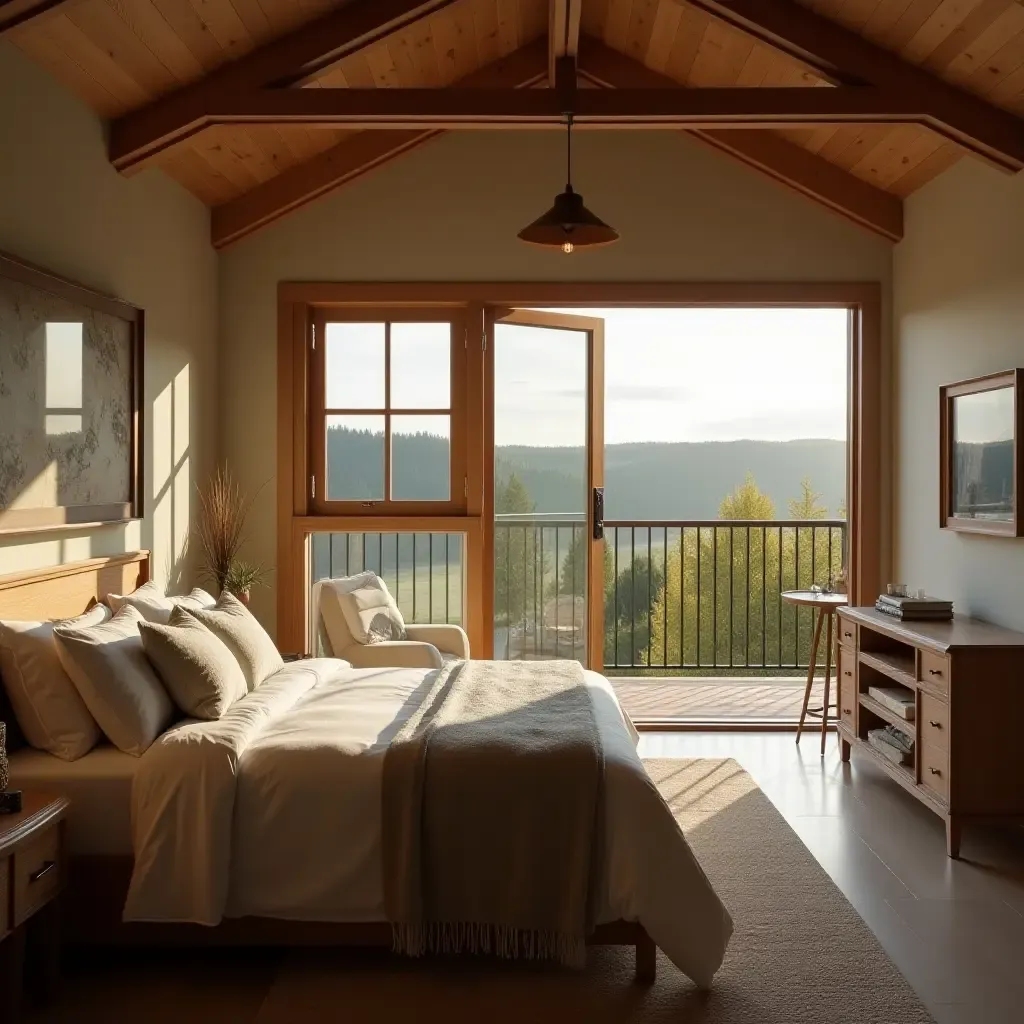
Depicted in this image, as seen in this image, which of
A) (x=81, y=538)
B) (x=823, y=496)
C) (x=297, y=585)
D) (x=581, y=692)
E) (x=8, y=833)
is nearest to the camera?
(x=8, y=833)

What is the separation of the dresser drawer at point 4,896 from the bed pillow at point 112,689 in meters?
0.58

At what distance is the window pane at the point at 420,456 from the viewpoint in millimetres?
5914

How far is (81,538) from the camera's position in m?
4.08

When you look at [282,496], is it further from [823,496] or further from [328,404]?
[823,496]

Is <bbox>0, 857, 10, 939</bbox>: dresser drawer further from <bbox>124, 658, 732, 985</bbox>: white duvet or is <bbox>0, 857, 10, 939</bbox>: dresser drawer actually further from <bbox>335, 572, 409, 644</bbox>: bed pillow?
<bbox>335, 572, 409, 644</bbox>: bed pillow

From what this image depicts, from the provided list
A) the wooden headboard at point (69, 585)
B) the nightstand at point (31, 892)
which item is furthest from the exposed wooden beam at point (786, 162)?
the nightstand at point (31, 892)

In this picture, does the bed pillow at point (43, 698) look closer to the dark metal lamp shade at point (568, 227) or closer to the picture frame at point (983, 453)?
the dark metal lamp shade at point (568, 227)

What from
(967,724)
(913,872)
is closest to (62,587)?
(913,872)

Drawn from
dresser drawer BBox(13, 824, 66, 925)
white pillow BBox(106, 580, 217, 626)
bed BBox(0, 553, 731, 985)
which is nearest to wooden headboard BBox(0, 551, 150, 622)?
white pillow BBox(106, 580, 217, 626)

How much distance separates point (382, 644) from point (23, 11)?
2913 mm

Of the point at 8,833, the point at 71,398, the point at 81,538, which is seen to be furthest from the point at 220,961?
the point at 71,398

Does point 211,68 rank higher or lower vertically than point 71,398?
higher

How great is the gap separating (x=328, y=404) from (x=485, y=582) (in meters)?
1.31

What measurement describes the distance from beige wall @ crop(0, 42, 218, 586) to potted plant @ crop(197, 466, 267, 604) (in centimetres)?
13
